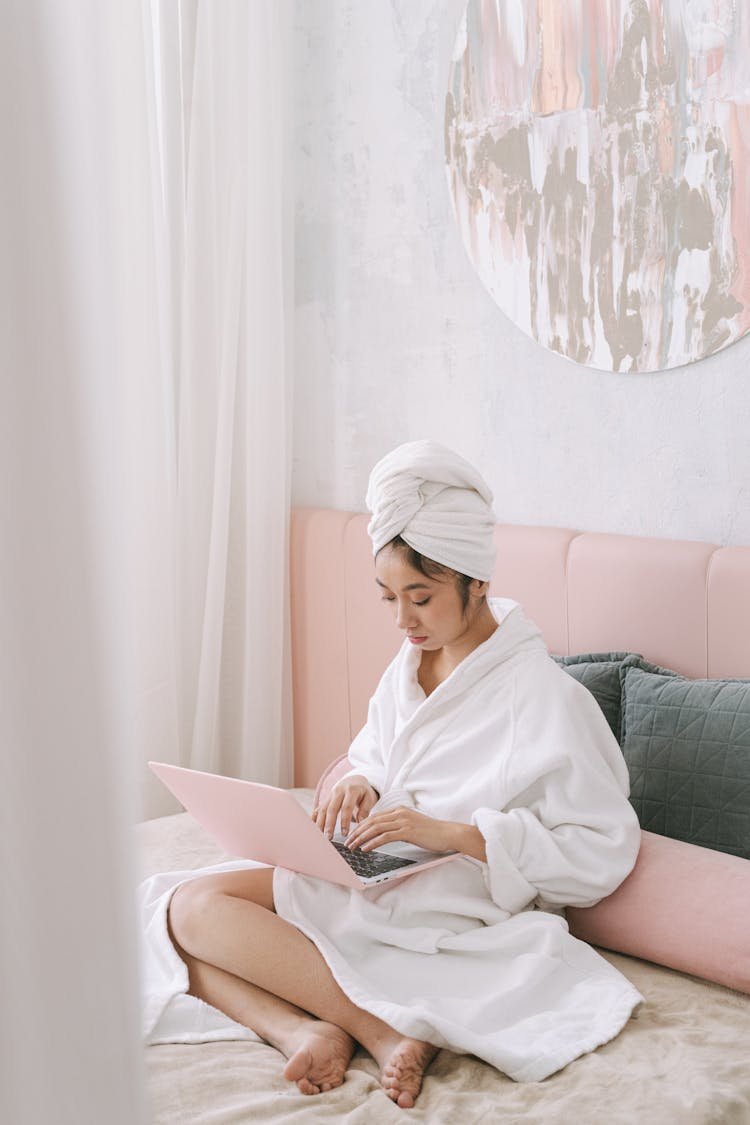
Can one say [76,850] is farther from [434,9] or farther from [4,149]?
[434,9]

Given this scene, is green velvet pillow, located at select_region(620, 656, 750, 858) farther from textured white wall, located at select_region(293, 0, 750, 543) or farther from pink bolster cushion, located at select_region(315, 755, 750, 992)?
textured white wall, located at select_region(293, 0, 750, 543)

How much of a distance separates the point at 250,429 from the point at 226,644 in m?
0.51

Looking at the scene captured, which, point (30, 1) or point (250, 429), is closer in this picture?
point (30, 1)

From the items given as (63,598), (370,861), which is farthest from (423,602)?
(63,598)

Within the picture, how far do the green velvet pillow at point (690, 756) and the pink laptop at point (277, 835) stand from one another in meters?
0.38

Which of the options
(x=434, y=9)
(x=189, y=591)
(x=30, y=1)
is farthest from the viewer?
(x=189, y=591)

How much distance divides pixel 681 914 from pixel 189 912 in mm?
672

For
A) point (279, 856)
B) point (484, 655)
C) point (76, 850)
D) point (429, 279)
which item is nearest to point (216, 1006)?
point (279, 856)

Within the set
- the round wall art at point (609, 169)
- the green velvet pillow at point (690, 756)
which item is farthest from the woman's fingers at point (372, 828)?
the round wall art at point (609, 169)

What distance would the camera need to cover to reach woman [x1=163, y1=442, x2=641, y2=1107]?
1.47 meters

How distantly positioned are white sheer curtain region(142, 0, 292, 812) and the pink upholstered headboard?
8 cm

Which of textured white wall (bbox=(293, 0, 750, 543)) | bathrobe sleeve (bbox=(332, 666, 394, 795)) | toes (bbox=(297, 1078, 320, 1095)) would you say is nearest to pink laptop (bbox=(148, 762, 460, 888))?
bathrobe sleeve (bbox=(332, 666, 394, 795))

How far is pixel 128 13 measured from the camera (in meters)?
2.50

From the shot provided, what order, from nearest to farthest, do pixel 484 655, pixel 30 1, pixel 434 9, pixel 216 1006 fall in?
pixel 30 1, pixel 216 1006, pixel 484 655, pixel 434 9
